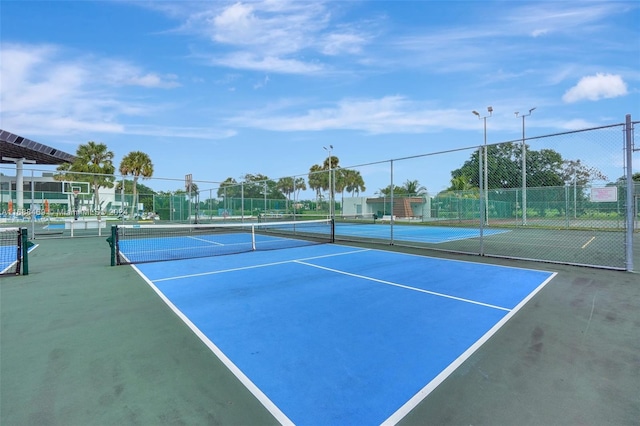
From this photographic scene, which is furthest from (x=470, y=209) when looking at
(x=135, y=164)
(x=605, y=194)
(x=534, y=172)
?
(x=135, y=164)

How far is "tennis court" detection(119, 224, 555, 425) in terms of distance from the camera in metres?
2.75

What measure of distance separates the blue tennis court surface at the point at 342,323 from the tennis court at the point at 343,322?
0.5 inches

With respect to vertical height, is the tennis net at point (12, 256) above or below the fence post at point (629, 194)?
below

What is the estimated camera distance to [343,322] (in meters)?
4.39

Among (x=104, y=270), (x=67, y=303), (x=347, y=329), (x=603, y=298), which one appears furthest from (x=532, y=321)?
(x=104, y=270)

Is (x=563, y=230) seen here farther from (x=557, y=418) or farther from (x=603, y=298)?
(x=557, y=418)

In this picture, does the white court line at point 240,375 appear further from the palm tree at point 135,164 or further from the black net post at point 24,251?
the palm tree at point 135,164

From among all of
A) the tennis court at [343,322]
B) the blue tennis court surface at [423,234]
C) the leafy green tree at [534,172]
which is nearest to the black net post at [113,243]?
the tennis court at [343,322]

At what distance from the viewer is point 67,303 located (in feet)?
17.8

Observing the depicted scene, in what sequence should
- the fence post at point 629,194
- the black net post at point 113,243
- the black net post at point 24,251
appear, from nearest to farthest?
the fence post at point 629,194
the black net post at point 24,251
the black net post at point 113,243

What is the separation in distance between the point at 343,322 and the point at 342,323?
0.04 meters

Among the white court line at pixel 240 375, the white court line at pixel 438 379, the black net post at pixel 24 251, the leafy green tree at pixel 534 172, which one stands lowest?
the white court line at pixel 438 379

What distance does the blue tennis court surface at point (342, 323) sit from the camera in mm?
2746

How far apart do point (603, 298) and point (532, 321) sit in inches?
86.5
